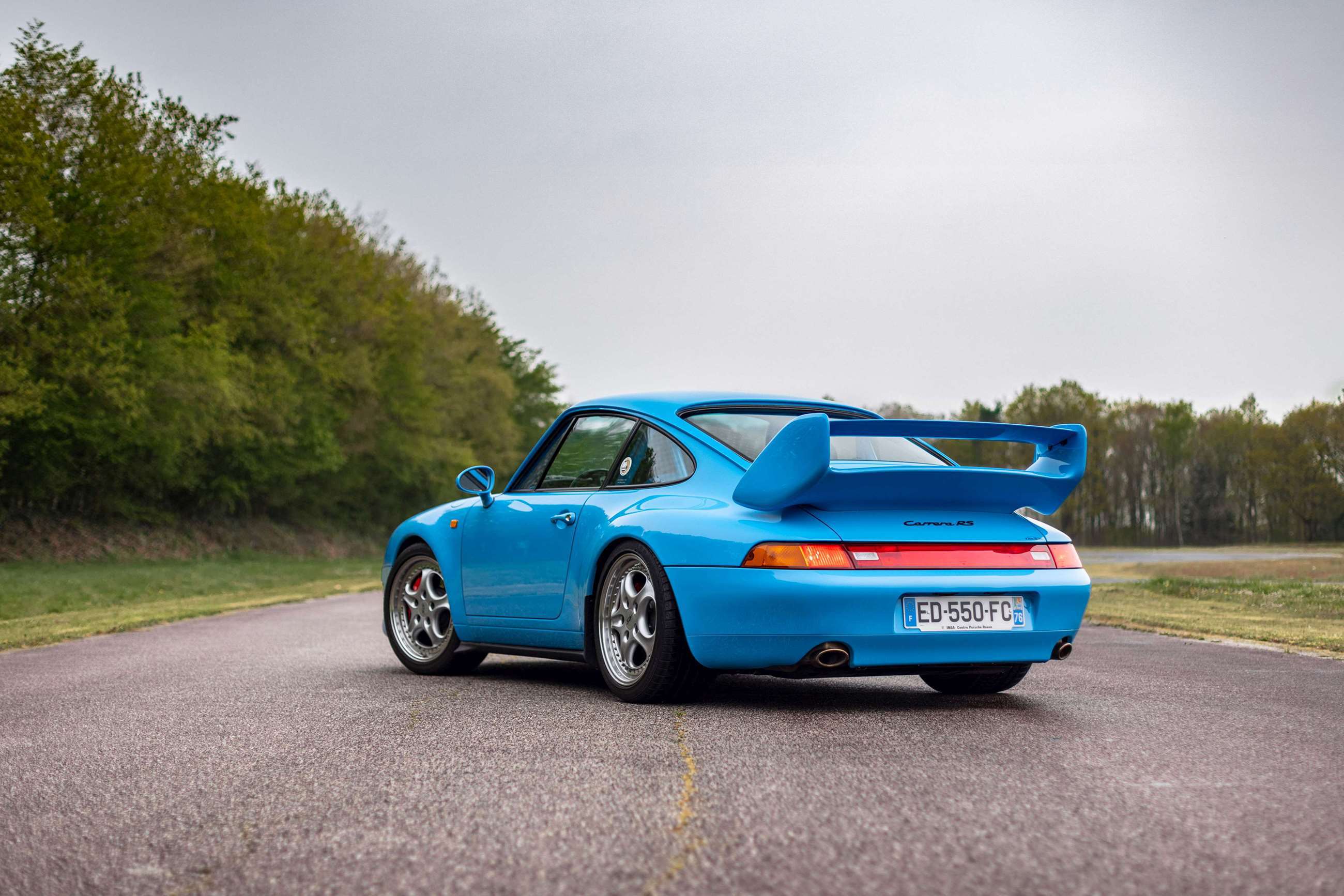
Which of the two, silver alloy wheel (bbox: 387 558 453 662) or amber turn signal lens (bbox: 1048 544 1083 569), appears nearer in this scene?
amber turn signal lens (bbox: 1048 544 1083 569)

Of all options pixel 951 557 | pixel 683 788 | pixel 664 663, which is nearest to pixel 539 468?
pixel 664 663

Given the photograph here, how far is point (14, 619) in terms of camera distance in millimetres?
15742

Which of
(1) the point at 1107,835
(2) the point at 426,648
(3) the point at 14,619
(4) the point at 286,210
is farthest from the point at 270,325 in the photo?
(1) the point at 1107,835

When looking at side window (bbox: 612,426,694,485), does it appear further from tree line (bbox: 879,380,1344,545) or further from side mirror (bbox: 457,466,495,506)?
tree line (bbox: 879,380,1344,545)

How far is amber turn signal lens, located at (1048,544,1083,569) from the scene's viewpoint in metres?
6.36

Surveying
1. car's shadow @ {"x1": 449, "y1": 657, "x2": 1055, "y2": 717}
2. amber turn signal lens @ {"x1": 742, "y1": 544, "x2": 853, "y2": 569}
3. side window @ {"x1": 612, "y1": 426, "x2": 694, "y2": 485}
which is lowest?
car's shadow @ {"x1": 449, "y1": 657, "x2": 1055, "y2": 717}

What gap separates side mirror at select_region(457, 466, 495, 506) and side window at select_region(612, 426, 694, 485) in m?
1.16

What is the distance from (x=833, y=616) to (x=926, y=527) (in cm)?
66

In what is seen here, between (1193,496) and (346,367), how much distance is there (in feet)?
223

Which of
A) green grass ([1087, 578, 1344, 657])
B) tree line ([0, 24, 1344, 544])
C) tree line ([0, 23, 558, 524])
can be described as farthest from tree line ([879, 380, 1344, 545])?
green grass ([1087, 578, 1344, 657])

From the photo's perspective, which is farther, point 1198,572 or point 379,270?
point 379,270

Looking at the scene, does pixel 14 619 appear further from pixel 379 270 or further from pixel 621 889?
pixel 379 270

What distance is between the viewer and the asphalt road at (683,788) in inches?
127

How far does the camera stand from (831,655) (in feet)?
18.9
